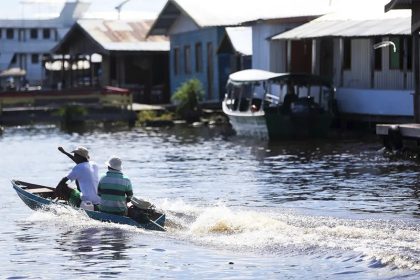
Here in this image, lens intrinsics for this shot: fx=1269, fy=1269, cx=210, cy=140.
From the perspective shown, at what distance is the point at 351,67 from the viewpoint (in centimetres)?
4172

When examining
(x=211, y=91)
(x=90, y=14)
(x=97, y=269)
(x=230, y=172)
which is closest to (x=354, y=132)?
(x=230, y=172)

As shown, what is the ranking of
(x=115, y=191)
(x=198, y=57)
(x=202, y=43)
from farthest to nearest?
(x=198, y=57) < (x=202, y=43) < (x=115, y=191)

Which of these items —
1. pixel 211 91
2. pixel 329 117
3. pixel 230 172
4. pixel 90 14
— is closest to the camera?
pixel 230 172

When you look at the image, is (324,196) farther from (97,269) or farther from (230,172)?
(97,269)

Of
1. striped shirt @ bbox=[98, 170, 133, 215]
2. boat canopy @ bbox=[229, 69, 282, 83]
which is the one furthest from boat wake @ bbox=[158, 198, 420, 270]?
boat canopy @ bbox=[229, 69, 282, 83]

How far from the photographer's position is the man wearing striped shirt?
19281 millimetres

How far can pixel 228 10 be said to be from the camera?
55.1m

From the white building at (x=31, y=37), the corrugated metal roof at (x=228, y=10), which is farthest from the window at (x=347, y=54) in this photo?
the white building at (x=31, y=37)

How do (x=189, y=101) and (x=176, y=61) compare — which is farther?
(x=176, y=61)

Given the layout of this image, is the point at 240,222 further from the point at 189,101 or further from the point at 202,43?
the point at 202,43

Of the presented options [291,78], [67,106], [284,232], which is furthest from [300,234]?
[67,106]

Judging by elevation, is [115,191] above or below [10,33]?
below

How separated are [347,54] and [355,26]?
298 cm

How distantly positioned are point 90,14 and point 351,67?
188 ft
